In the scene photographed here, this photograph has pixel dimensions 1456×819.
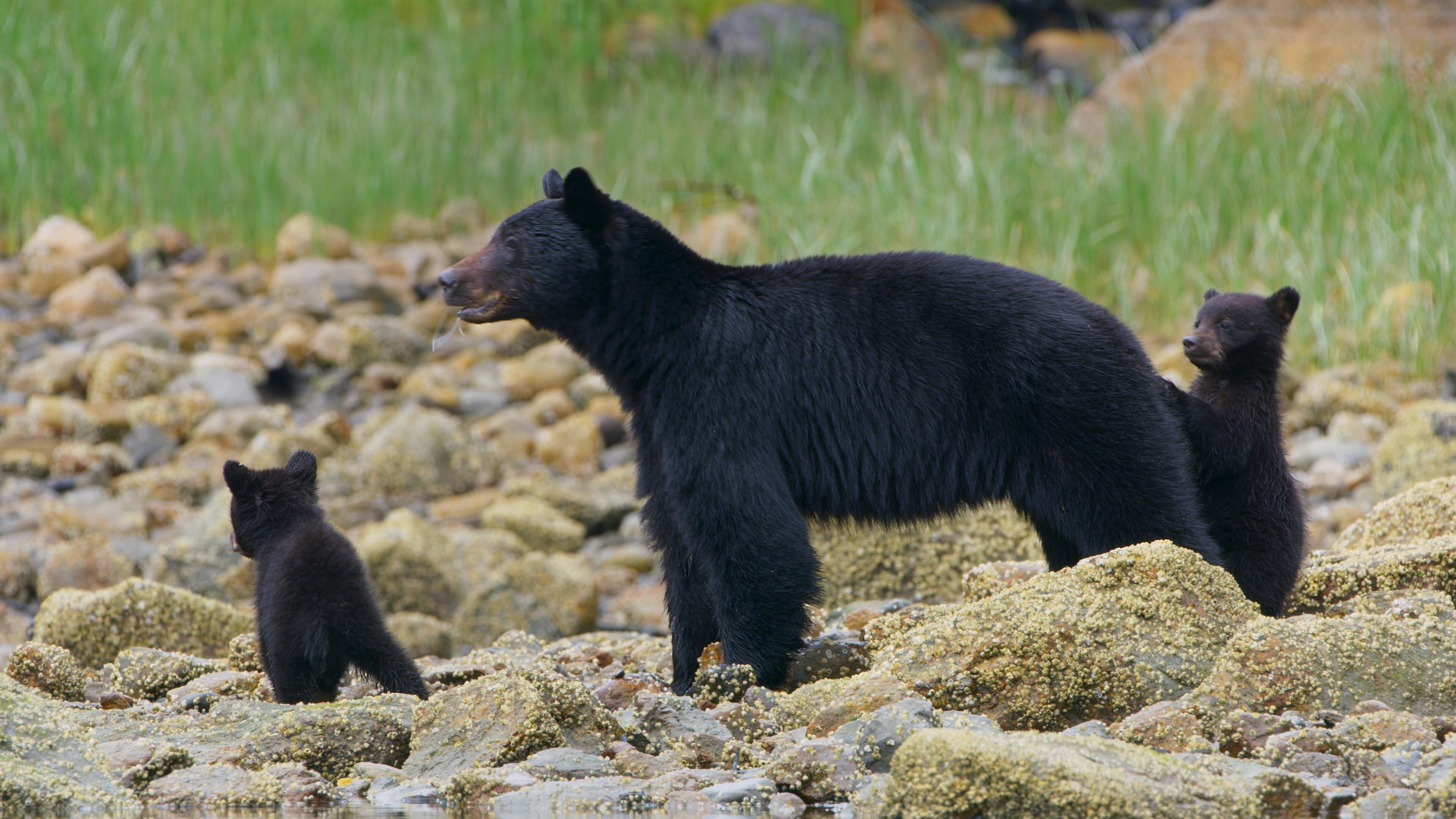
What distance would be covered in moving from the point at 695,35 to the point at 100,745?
13.4 metres

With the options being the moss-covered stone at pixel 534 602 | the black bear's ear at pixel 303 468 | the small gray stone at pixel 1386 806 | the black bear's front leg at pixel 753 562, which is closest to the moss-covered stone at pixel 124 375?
the moss-covered stone at pixel 534 602

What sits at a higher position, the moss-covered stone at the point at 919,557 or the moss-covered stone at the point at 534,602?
the moss-covered stone at the point at 919,557

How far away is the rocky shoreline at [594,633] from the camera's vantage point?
3.13 meters

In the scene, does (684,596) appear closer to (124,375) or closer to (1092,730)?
(1092,730)

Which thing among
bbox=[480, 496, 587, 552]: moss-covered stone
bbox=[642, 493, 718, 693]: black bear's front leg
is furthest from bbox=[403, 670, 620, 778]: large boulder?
bbox=[480, 496, 587, 552]: moss-covered stone

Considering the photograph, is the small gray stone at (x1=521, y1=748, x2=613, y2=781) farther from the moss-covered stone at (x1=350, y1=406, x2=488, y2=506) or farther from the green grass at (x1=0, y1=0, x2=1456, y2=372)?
the green grass at (x1=0, y1=0, x2=1456, y2=372)


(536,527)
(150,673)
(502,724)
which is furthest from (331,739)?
(536,527)

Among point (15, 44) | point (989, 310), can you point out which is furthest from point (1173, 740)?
point (15, 44)

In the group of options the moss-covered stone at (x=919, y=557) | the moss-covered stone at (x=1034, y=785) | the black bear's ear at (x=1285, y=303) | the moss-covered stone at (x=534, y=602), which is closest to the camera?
the moss-covered stone at (x=1034, y=785)

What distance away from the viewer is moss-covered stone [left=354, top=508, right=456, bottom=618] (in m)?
6.72

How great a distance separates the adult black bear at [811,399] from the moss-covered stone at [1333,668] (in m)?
0.67

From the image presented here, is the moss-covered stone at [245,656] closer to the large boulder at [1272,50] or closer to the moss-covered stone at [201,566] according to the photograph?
the moss-covered stone at [201,566]

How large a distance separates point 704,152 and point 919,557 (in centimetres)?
674

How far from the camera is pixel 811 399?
14.4 ft
